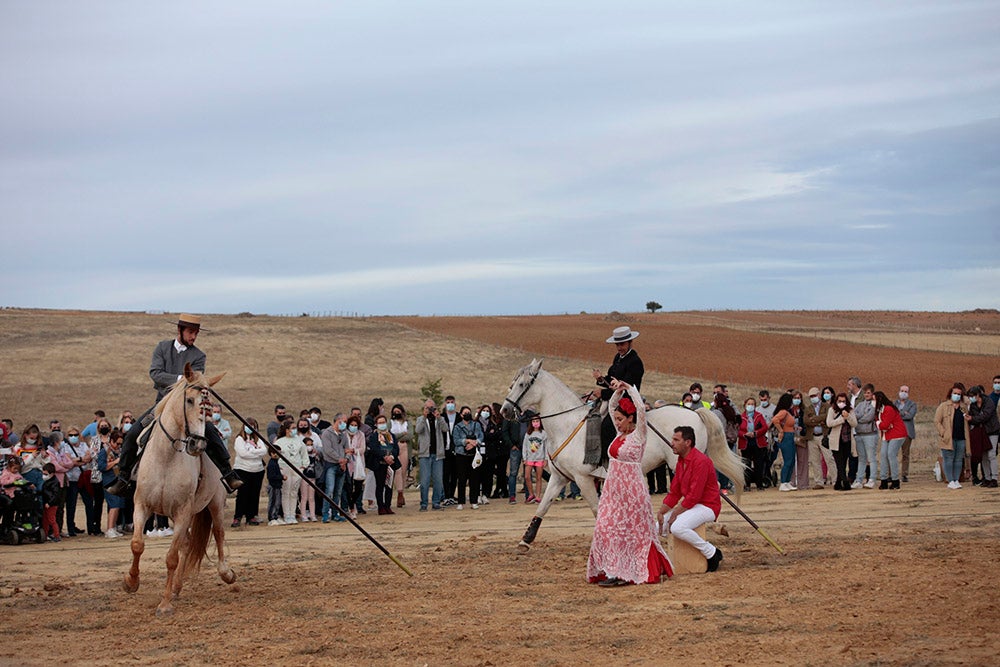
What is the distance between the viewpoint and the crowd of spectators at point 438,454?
1938 centimetres

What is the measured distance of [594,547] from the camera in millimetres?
11633

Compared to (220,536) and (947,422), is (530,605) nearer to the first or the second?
(220,536)

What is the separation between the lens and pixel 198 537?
12.3 metres

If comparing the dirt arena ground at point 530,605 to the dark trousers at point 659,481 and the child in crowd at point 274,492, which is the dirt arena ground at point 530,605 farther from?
the dark trousers at point 659,481

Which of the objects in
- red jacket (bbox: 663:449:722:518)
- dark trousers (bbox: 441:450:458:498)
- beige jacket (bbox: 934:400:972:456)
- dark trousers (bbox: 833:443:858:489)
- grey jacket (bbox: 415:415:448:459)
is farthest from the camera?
dark trousers (bbox: 441:450:458:498)

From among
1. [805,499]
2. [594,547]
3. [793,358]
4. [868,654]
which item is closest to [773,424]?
[805,499]

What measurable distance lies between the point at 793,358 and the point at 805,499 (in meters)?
39.9

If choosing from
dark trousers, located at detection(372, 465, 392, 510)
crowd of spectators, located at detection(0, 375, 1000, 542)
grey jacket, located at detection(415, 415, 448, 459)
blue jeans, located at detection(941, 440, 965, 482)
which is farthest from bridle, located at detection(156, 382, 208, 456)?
blue jeans, located at detection(941, 440, 965, 482)

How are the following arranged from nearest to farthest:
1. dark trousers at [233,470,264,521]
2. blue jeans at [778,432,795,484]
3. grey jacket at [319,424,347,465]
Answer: dark trousers at [233,470,264,521] < grey jacket at [319,424,347,465] < blue jeans at [778,432,795,484]

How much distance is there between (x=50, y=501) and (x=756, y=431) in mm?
14769

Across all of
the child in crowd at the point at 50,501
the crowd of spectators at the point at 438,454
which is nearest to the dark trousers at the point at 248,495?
the crowd of spectators at the point at 438,454

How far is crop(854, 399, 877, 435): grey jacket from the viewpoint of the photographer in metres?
22.1

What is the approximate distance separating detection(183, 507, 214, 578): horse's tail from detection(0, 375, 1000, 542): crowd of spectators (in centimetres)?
641

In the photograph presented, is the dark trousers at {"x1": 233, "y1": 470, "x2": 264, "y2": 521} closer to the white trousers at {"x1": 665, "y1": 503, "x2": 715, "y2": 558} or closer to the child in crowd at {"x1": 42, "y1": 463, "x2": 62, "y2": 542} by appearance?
the child in crowd at {"x1": 42, "y1": 463, "x2": 62, "y2": 542}
